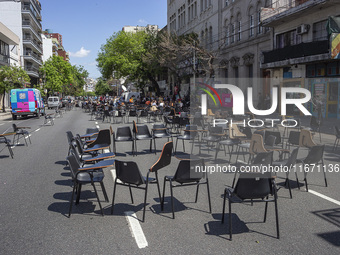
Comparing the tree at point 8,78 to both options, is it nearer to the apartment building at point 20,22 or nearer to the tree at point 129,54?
the tree at point 129,54

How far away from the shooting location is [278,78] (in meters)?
29.1

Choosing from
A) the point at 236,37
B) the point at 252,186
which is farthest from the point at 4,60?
the point at 252,186

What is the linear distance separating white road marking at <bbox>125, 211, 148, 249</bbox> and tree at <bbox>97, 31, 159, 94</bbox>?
142 ft

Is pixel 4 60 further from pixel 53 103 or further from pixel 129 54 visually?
pixel 129 54

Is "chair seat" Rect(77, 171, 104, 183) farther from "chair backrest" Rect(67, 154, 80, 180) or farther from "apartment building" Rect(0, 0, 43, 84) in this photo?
"apartment building" Rect(0, 0, 43, 84)

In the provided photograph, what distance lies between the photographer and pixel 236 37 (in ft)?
121

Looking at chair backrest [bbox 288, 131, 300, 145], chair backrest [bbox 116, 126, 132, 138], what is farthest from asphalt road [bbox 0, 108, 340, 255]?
chair backrest [bbox 116, 126, 132, 138]

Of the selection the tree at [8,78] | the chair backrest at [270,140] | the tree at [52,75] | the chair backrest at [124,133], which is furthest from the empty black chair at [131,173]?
the tree at [52,75]

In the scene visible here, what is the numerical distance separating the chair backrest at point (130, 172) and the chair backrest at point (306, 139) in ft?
17.7

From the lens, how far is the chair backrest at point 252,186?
4914 millimetres

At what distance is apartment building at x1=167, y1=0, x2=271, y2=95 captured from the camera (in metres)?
32.2

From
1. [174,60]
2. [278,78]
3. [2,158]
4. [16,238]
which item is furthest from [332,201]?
[174,60]

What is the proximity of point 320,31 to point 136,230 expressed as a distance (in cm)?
2325

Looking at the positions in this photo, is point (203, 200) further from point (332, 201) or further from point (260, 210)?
point (332, 201)
